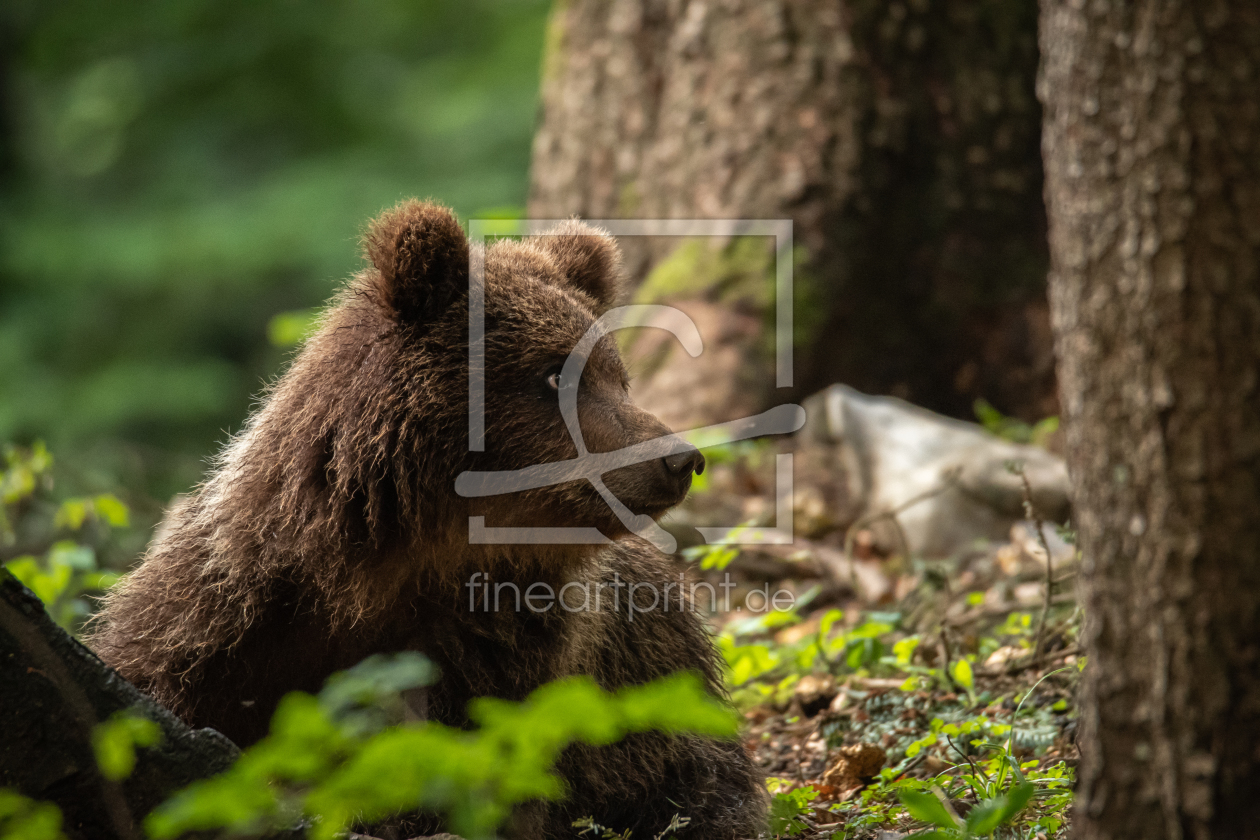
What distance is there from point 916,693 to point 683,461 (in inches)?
60.7

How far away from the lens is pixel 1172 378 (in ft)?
6.68

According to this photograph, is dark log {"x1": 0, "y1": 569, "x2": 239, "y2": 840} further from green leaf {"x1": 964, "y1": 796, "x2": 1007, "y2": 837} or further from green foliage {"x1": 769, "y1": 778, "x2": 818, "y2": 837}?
green leaf {"x1": 964, "y1": 796, "x2": 1007, "y2": 837}

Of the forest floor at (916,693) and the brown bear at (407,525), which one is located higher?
the brown bear at (407,525)

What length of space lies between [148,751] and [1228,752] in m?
2.14

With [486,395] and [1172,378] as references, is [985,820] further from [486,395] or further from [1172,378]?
[486,395]

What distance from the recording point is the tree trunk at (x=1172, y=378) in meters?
2.00

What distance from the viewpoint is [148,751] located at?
250 centimetres

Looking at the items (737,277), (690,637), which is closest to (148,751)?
(690,637)

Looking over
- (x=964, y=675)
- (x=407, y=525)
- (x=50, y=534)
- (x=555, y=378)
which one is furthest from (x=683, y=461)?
(x=50, y=534)

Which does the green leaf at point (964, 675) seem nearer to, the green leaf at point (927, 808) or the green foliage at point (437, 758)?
the green leaf at point (927, 808)

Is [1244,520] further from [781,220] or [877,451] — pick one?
[781,220]

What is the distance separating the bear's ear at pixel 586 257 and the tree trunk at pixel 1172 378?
2.11 m

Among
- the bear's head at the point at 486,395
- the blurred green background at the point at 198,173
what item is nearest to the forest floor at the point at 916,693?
the bear's head at the point at 486,395

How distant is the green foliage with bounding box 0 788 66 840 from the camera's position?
6.36 ft
